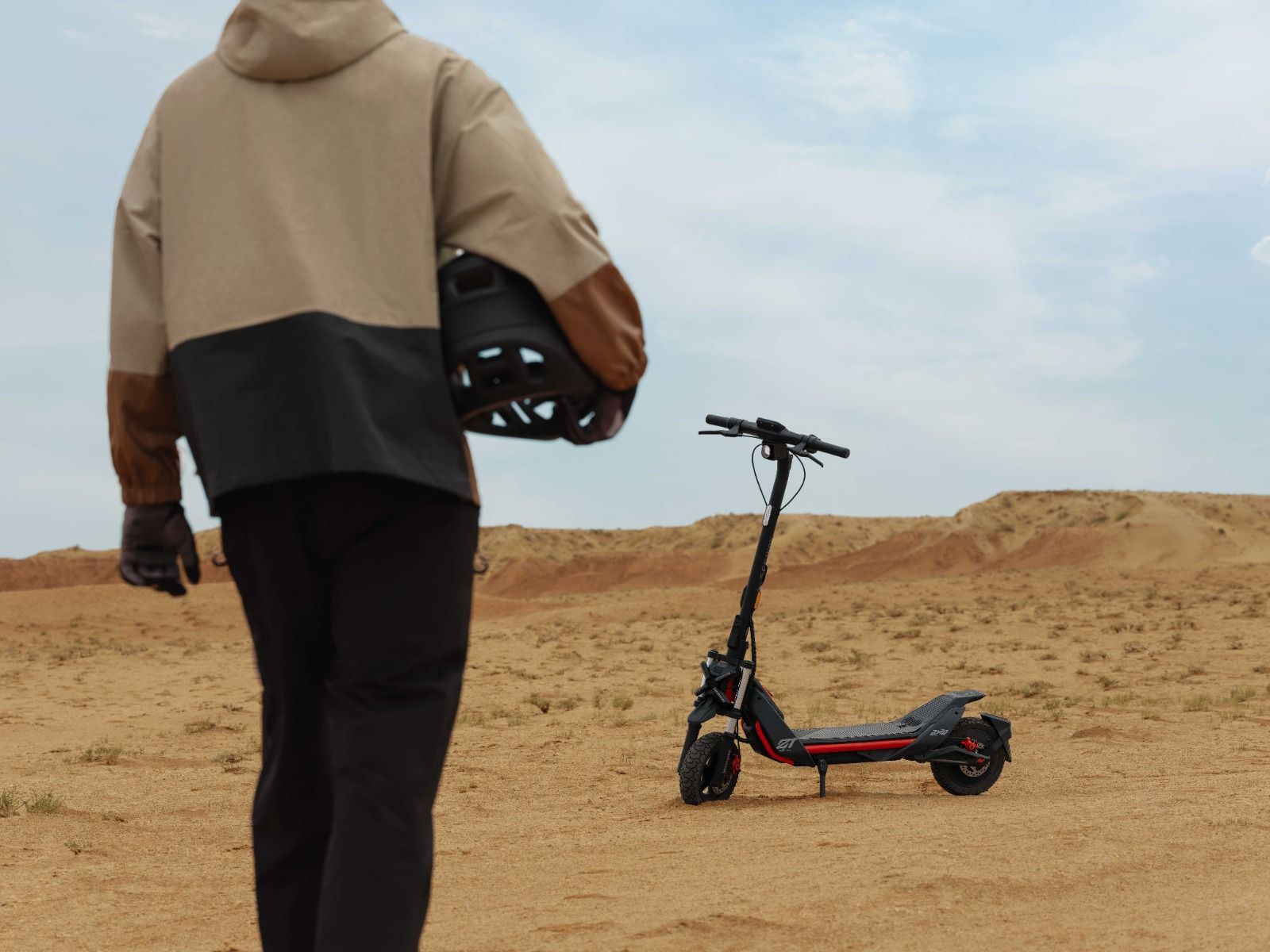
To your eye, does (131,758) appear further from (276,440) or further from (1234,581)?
(1234,581)

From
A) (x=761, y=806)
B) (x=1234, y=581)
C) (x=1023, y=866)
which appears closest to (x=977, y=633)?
(x=1234, y=581)

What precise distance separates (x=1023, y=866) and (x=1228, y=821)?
3.97 ft

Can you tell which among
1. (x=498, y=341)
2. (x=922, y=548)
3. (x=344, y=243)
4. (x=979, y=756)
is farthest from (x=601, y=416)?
(x=922, y=548)

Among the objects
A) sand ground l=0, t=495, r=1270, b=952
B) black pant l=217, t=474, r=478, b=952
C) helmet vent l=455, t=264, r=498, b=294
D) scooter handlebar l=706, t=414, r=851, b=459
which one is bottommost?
sand ground l=0, t=495, r=1270, b=952

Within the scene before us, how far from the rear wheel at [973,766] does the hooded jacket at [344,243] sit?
16.5ft

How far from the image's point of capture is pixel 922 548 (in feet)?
136

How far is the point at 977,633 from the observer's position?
18.5m

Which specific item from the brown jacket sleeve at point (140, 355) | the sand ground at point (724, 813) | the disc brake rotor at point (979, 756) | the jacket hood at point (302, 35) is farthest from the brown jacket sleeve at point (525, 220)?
the disc brake rotor at point (979, 756)

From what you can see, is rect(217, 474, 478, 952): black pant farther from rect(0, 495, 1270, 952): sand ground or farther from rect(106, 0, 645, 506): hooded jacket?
rect(0, 495, 1270, 952): sand ground

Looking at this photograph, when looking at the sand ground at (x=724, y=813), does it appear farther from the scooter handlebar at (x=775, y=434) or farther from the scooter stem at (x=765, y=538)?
the scooter handlebar at (x=775, y=434)

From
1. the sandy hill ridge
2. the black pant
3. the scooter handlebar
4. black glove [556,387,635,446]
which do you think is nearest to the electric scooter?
the scooter handlebar

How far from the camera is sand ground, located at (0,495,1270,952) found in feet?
12.1

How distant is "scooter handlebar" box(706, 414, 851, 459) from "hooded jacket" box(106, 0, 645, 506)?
13.6 ft

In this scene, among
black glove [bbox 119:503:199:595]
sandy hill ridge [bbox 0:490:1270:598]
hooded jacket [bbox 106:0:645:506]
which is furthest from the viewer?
sandy hill ridge [bbox 0:490:1270:598]
